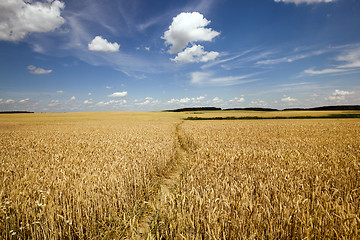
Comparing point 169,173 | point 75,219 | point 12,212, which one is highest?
point 12,212

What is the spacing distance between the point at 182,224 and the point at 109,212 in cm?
159

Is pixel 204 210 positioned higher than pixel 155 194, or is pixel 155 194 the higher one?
pixel 204 210

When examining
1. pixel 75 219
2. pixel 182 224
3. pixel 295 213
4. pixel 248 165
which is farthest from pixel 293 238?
pixel 75 219

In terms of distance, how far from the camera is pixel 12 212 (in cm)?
288

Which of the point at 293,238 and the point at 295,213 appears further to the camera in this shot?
the point at 295,213

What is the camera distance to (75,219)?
3.02m

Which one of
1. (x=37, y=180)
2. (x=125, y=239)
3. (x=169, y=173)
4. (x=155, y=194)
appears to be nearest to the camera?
(x=125, y=239)

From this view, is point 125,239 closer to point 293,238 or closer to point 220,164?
point 293,238

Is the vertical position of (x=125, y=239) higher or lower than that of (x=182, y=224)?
lower

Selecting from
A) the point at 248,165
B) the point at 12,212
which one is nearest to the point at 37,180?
the point at 12,212

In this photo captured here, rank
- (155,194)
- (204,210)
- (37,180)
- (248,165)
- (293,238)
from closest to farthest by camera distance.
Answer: (293,238)
(204,210)
(37,180)
(155,194)
(248,165)

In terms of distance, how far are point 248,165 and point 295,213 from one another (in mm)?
2597

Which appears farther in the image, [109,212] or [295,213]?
[109,212]

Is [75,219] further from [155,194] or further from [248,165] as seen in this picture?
[248,165]
